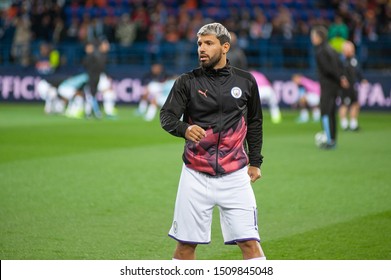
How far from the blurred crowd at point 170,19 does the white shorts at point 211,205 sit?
22.0 meters

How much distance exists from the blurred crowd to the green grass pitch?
30.2ft

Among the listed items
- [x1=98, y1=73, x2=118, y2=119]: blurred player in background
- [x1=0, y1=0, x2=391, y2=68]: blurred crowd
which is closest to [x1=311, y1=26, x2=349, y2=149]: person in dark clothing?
[x1=0, y1=0, x2=391, y2=68]: blurred crowd

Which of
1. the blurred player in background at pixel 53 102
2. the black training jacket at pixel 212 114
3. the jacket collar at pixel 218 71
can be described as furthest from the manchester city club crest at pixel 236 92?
the blurred player in background at pixel 53 102

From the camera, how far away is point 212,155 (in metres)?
6.43

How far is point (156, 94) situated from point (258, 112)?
21706mm

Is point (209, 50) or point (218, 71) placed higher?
point (209, 50)

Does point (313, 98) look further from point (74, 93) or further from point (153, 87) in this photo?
point (74, 93)

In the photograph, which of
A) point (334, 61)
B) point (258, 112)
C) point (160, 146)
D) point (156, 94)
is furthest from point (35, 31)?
point (258, 112)

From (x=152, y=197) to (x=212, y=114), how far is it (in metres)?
5.53

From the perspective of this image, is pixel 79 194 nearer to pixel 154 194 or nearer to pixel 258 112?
pixel 154 194

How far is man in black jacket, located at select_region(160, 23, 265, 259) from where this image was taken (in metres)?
6.38

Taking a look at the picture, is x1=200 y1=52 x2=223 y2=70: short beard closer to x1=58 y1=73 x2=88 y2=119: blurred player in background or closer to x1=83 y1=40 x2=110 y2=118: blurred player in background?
x1=83 y1=40 x2=110 y2=118: blurred player in background

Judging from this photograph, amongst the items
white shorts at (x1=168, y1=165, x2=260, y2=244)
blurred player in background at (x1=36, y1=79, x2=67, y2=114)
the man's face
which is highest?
the man's face

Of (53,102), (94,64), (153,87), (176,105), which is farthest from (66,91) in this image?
(176,105)
